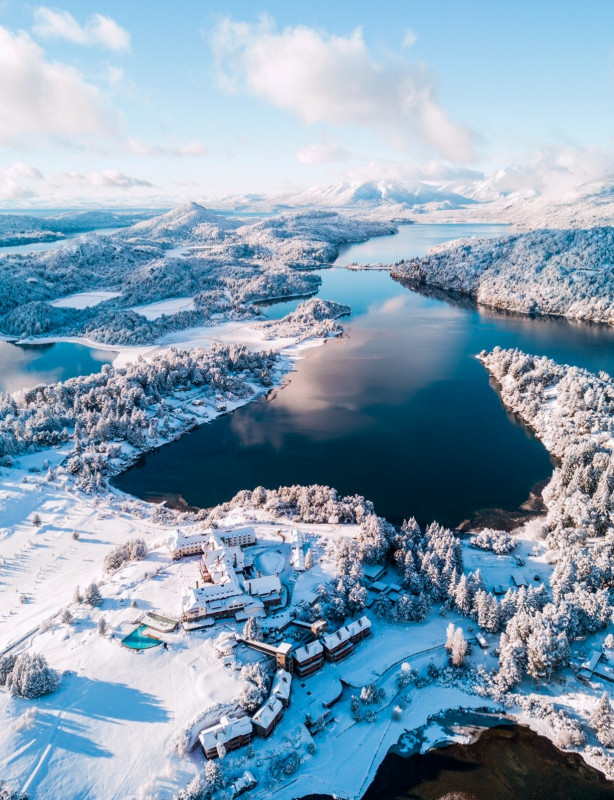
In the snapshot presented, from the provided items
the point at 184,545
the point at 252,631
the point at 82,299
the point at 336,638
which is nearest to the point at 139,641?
the point at 252,631

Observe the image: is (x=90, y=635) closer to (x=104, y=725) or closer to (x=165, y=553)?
(x=104, y=725)

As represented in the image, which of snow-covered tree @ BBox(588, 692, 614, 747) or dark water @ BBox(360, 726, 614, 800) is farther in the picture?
snow-covered tree @ BBox(588, 692, 614, 747)

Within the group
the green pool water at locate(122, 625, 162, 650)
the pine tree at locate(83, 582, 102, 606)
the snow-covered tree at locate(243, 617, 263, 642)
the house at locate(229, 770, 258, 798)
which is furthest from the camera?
the pine tree at locate(83, 582, 102, 606)

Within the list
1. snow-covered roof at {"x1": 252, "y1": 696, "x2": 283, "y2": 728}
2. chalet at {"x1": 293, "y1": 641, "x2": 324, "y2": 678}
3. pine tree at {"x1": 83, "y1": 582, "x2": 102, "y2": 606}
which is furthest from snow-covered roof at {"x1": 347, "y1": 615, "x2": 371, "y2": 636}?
pine tree at {"x1": 83, "y1": 582, "x2": 102, "y2": 606}

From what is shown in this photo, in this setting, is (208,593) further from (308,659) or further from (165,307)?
(165,307)

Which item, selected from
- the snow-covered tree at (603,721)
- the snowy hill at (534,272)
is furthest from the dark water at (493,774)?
the snowy hill at (534,272)

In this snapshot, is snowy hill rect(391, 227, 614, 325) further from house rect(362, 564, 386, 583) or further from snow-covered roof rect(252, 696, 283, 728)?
snow-covered roof rect(252, 696, 283, 728)

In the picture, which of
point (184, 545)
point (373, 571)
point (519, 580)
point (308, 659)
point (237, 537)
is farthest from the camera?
point (237, 537)
